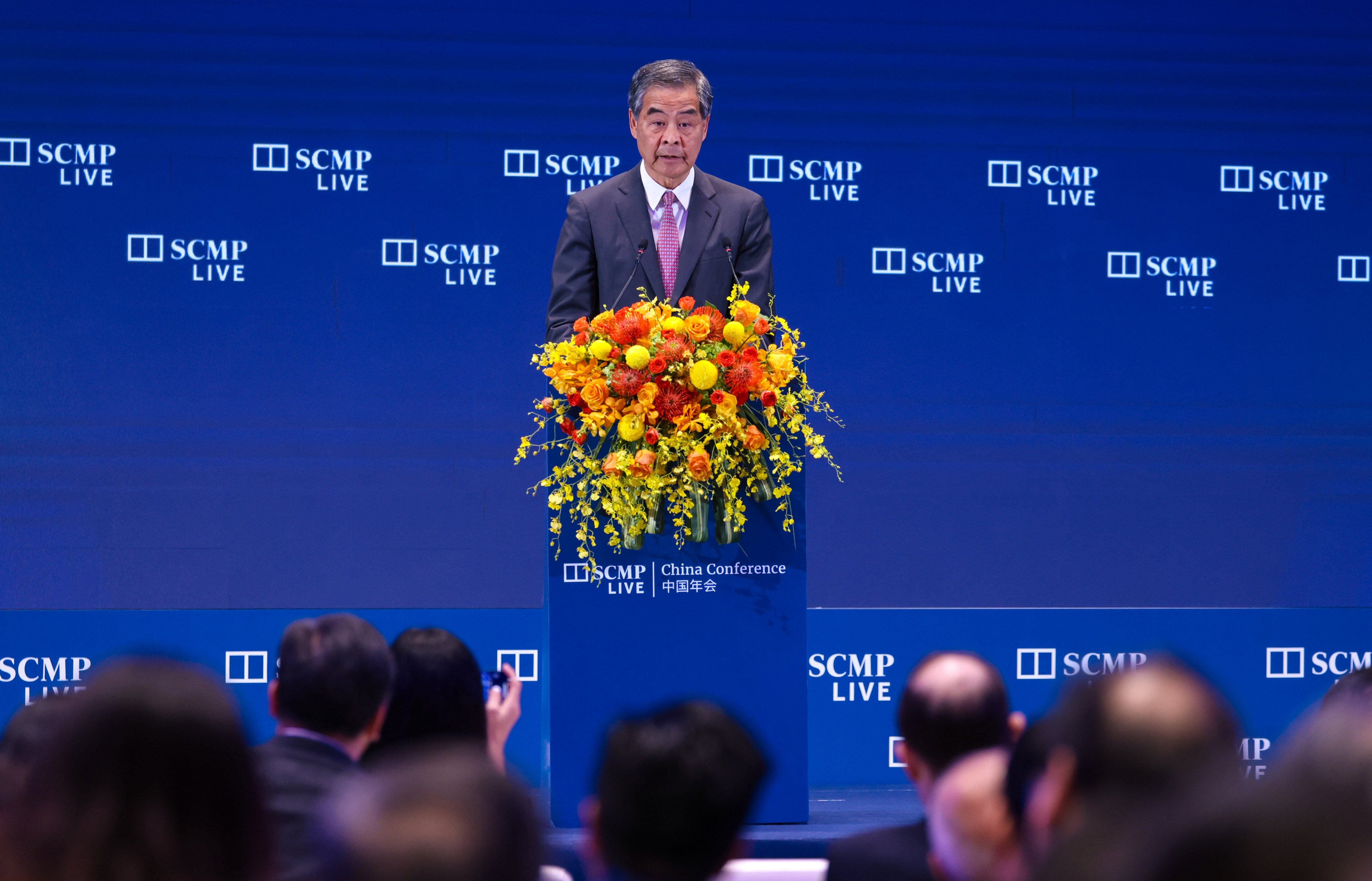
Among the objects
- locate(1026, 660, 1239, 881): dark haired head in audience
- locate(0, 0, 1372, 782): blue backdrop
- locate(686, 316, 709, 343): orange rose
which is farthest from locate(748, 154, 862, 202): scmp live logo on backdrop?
locate(1026, 660, 1239, 881): dark haired head in audience

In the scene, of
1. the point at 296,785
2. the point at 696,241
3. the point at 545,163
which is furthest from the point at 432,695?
the point at 545,163

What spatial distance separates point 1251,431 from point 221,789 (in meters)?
5.17

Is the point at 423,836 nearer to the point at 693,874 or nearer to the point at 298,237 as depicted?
the point at 693,874

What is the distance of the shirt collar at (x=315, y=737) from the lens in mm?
2305

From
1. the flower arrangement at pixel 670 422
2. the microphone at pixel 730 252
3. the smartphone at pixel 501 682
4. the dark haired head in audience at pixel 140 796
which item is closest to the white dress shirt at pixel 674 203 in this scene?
the microphone at pixel 730 252

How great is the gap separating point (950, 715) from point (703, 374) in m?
1.41

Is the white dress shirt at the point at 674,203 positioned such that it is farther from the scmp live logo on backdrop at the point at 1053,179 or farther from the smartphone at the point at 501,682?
the scmp live logo on backdrop at the point at 1053,179

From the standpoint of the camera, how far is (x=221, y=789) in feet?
3.81

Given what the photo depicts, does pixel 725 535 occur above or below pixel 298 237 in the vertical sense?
below

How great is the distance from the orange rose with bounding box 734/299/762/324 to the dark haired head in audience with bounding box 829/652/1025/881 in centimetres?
142

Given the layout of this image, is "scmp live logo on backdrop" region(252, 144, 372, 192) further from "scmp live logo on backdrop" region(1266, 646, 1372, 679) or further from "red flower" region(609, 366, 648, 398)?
"scmp live logo on backdrop" region(1266, 646, 1372, 679)

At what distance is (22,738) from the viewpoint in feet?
6.60

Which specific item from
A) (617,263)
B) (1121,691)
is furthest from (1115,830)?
(617,263)

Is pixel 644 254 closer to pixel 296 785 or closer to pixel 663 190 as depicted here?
pixel 663 190
